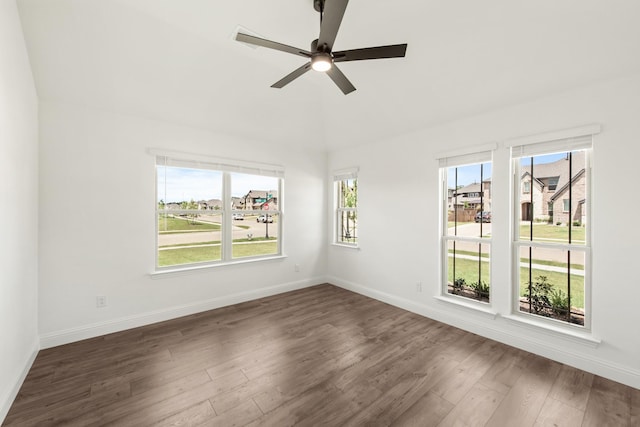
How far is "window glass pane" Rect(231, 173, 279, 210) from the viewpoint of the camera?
4312 millimetres

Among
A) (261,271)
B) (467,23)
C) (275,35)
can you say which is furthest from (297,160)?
(467,23)

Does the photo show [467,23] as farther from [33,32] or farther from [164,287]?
[164,287]

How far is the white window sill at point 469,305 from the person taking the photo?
3.15 m

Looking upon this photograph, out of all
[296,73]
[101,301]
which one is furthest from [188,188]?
[296,73]

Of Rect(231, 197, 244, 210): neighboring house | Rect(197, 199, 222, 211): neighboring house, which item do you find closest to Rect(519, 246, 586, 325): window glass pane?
Rect(231, 197, 244, 210): neighboring house

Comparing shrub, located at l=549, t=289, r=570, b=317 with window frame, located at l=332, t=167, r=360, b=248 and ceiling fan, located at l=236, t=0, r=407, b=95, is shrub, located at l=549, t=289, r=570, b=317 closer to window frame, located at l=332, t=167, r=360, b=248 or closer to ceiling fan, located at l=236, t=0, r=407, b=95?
window frame, located at l=332, t=167, r=360, b=248

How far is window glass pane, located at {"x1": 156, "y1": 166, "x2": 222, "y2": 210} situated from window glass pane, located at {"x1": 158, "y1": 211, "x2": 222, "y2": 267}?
152 millimetres

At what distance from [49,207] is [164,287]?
149 centimetres

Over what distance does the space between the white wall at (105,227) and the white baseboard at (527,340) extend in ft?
9.52

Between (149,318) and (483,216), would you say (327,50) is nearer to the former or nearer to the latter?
(483,216)

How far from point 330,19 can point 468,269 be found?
325 cm

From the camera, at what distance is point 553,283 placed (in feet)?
9.46

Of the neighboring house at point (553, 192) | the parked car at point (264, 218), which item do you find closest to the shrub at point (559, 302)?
the neighboring house at point (553, 192)

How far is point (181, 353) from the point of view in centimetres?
276
